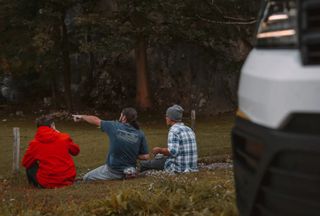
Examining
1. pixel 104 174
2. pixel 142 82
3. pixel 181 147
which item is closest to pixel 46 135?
pixel 104 174

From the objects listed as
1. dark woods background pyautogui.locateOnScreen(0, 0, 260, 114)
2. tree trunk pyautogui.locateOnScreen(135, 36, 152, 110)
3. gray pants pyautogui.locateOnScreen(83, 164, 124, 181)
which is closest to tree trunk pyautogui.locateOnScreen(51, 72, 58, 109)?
dark woods background pyautogui.locateOnScreen(0, 0, 260, 114)

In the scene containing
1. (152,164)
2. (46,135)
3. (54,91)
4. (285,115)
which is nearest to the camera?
(285,115)

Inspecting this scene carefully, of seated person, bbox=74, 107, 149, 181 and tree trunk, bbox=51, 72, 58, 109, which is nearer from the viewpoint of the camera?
seated person, bbox=74, 107, 149, 181

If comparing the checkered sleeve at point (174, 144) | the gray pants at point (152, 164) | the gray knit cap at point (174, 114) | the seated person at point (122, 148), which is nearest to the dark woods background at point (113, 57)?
the gray pants at point (152, 164)

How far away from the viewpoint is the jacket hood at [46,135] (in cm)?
973

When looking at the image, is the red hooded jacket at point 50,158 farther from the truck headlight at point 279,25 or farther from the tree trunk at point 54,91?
the tree trunk at point 54,91

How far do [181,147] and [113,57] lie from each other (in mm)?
24980

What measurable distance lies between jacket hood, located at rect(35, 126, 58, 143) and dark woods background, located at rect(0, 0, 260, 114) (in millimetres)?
14182

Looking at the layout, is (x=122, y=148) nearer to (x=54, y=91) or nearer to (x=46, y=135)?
(x=46, y=135)

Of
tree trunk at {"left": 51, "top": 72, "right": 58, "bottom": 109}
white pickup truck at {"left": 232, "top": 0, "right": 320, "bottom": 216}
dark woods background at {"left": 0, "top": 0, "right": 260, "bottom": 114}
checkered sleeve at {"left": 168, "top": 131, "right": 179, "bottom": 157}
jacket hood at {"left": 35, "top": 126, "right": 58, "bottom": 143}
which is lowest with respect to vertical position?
tree trunk at {"left": 51, "top": 72, "right": 58, "bottom": 109}

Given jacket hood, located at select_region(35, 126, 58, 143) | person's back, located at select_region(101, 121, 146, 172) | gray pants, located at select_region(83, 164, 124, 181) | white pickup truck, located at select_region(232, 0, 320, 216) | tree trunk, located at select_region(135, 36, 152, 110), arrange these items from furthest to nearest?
A: tree trunk, located at select_region(135, 36, 152, 110) → gray pants, located at select_region(83, 164, 124, 181) → person's back, located at select_region(101, 121, 146, 172) → jacket hood, located at select_region(35, 126, 58, 143) → white pickup truck, located at select_region(232, 0, 320, 216)

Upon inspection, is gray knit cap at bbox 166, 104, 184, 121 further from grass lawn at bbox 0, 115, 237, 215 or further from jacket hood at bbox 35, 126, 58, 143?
jacket hood at bbox 35, 126, 58, 143

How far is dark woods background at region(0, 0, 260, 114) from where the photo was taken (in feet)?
86.2

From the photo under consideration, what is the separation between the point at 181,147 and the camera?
9938 millimetres
